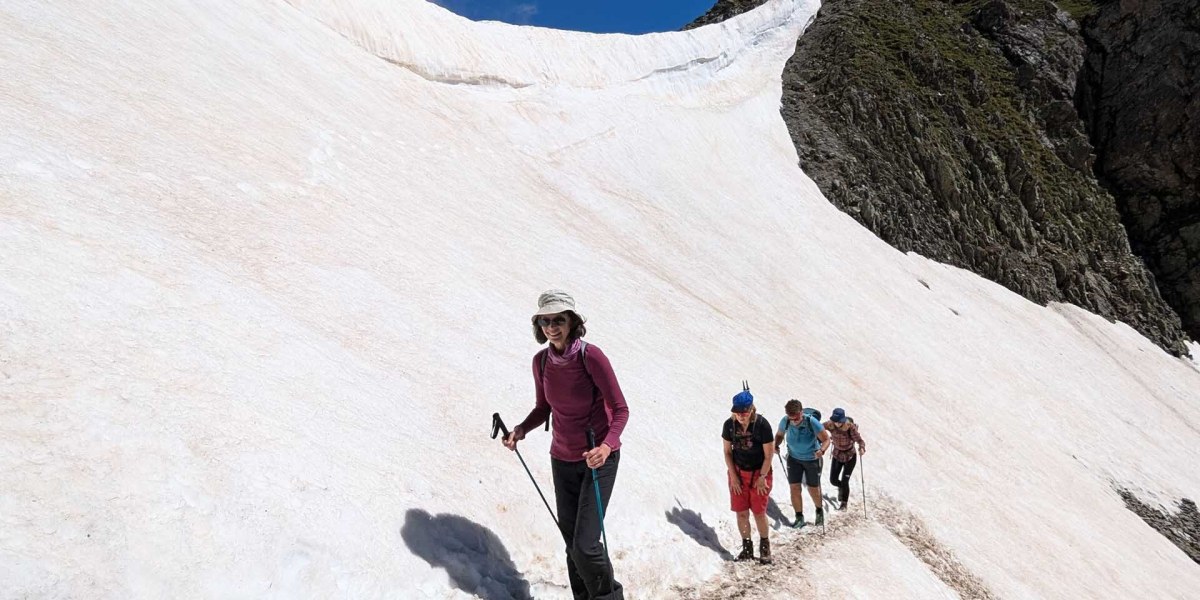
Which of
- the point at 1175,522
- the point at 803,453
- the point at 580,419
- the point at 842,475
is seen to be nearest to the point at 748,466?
the point at 803,453

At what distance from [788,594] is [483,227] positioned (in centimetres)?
1056

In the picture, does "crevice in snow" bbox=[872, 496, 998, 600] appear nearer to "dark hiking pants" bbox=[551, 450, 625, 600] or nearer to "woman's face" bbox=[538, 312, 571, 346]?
"dark hiking pants" bbox=[551, 450, 625, 600]

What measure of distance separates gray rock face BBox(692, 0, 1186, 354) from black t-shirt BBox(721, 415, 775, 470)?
27146 mm

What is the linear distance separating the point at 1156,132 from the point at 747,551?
5505 centimetres

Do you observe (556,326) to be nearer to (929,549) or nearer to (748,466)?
(748,466)

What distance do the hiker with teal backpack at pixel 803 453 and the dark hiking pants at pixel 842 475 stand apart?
1171 millimetres

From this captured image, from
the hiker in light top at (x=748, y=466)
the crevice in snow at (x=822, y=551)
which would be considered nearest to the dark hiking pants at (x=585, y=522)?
the crevice in snow at (x=822, y=551)

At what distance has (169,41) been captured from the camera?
14.4 meters

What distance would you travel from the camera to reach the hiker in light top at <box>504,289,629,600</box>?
18.1 ft

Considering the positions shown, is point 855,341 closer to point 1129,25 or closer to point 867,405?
point 867,405

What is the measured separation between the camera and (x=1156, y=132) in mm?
46969

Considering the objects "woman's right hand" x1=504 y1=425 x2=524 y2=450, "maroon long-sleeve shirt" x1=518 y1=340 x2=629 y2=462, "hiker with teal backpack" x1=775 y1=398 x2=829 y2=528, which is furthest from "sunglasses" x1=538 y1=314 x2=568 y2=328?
"hiker with teal backpack" x1=775 y1=398 x2=829 y2=528

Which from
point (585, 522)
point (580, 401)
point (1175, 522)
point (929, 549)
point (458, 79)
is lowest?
point (929, 549)

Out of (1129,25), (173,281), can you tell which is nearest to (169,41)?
(173,281)
